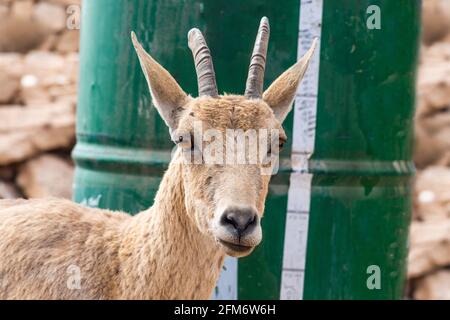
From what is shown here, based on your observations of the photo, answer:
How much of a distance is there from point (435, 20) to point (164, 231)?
26.2 feet

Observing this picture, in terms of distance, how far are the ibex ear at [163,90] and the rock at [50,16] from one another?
7577 millimetres

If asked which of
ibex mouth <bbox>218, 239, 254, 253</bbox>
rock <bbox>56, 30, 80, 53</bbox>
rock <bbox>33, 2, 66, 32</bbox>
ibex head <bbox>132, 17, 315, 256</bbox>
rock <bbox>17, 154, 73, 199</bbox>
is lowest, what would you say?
rock <bbox>17, 154, 73, 199</bbox>

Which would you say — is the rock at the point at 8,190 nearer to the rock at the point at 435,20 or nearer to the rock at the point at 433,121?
the rock at the point at 433,121

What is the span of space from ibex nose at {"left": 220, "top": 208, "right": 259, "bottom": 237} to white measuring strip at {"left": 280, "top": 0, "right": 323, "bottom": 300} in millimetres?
1743

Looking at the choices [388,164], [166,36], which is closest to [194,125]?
[166,36]

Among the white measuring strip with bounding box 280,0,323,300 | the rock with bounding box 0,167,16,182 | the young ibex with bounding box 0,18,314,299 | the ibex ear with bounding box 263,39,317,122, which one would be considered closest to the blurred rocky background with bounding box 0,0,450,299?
the rock with bounding box 0,167,16,182

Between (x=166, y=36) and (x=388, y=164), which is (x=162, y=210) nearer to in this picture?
(x=166, y=36)

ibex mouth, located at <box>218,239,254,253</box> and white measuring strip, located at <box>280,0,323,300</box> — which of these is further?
white measuring strip, located at <box>280,0,323,300</box>

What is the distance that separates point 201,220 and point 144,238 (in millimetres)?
424

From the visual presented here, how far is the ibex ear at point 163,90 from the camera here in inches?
169

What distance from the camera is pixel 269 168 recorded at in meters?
4.17

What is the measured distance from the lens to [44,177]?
34.1 ft

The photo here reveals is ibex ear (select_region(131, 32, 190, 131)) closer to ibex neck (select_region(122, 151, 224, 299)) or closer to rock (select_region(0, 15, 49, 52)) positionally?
ibex neck (select_region(122, 151, 224, 299))

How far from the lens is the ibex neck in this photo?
4215 mm
